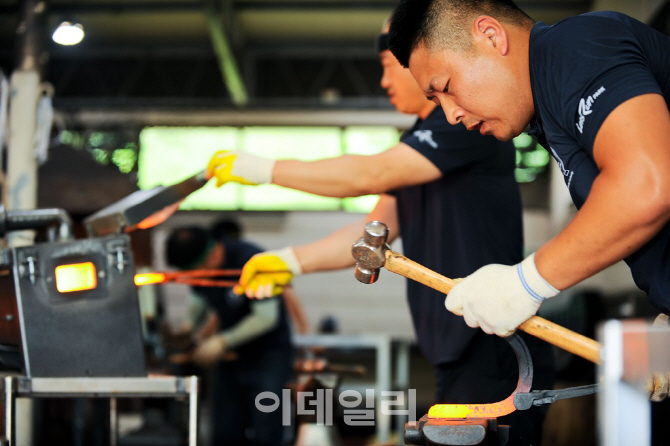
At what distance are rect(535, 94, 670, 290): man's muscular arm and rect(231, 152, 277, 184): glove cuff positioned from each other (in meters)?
1.19

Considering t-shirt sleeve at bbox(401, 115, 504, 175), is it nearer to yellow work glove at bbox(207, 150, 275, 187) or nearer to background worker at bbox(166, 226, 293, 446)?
yellow work glove at bbox(207, 150, 275, 187)

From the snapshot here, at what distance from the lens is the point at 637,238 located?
135cm

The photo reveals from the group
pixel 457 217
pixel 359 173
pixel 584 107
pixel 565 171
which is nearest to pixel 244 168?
pixel 359 173

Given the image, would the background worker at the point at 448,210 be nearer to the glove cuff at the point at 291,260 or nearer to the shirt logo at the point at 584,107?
the glove cuff at the point at 291,260

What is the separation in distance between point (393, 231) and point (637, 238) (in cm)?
149

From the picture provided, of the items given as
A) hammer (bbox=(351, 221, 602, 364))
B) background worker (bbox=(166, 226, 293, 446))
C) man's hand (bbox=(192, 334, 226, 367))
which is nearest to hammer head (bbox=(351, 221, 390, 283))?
hammer (bbox=(351, 221, 602, 364))

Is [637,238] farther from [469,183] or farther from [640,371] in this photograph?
[469,183]

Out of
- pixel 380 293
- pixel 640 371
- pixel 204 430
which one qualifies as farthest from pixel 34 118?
pixel 380 293

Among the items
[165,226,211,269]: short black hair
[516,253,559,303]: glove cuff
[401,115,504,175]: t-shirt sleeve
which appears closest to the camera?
[516,253,559,303]: glove cuff

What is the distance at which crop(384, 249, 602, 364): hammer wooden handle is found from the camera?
4.77ft

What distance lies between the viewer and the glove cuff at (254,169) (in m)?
2.40

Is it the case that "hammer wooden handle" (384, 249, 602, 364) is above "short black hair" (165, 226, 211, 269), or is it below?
below

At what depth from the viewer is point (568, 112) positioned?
1.47m

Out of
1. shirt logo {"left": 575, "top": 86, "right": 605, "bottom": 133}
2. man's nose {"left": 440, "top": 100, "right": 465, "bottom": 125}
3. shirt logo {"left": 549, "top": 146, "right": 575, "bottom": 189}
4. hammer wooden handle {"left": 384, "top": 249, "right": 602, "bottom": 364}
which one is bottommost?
hammer wooden handle {"left": 384, "top": 249, "right": 602, "bottom": 364}
